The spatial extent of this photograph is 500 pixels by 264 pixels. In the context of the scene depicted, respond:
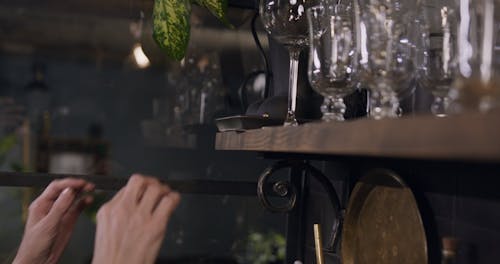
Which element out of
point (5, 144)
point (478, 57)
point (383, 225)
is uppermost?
point (478, 57)

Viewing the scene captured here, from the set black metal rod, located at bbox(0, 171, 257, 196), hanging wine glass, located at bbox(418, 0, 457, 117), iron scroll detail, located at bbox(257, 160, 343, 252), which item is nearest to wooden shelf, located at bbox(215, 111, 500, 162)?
hanging wine glass, located at bbox(418, 0, 457, 117)

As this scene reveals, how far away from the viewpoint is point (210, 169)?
1.92m

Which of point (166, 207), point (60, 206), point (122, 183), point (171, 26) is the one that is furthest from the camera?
point (122, 183)

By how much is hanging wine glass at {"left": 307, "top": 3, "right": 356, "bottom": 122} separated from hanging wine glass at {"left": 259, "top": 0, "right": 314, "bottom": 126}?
0.17 m

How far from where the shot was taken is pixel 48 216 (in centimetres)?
123

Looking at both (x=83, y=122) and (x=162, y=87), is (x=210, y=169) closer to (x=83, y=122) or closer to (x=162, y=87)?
(x=162, y=87)

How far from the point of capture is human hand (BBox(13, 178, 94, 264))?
Result: 1.23m

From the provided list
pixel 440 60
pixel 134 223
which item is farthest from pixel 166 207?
pixel 440 60

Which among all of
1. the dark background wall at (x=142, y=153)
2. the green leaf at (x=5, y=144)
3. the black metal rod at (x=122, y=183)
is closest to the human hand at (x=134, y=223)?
the black metal rod at (x=122, y=183)

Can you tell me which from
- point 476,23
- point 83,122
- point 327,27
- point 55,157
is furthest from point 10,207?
point 476,23

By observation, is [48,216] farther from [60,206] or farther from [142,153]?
[142,153]

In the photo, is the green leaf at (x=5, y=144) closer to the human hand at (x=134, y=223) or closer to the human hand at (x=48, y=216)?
the human hand at (x=48, y=216)

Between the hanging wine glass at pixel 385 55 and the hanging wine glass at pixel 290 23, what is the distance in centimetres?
35

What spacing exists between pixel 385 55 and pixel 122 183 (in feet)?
3.45
